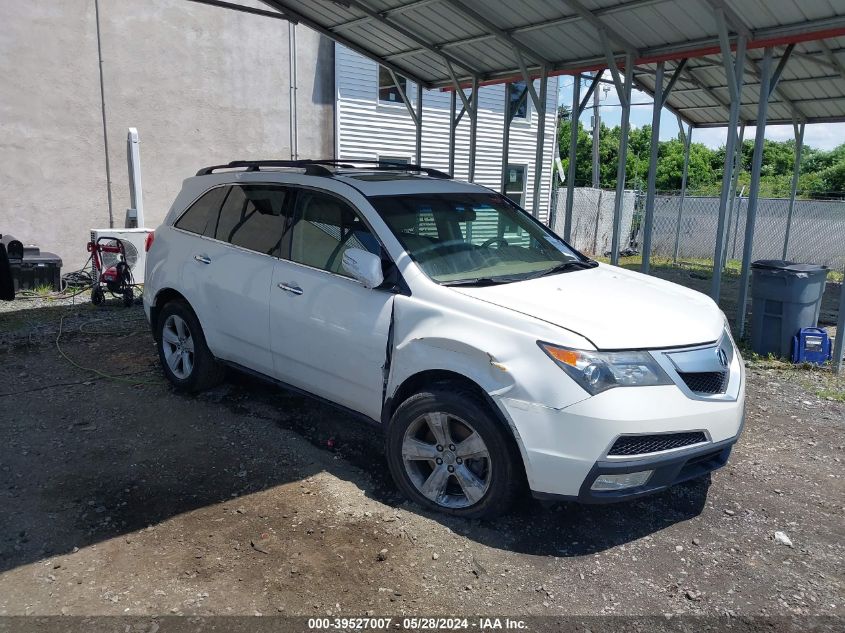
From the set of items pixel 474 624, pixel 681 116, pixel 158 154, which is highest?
pixel 681 116

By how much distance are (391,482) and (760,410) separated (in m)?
3.45

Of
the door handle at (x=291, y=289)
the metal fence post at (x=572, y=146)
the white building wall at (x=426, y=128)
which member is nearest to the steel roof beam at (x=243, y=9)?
the metal fence post at (x=572, y=146)

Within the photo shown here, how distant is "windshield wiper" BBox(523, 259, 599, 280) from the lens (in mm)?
4250

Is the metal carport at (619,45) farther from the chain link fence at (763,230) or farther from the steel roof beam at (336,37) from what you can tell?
the chain link fence at (763,230)

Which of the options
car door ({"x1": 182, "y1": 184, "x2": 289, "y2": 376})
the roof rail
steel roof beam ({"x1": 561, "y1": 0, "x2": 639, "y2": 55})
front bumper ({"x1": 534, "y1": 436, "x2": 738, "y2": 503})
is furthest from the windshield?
steel roof beam ({"x1": 561, "y1": 0, "x2": 639, "y2": 55})

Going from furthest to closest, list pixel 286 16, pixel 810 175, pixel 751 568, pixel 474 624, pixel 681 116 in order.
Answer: pixel 810 175
pixel 681 116
pixel 286 16
pixel 751 568
pixel 474 624

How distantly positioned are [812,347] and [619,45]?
13.4 feet

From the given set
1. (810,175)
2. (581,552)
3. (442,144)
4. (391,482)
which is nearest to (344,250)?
(391,482)

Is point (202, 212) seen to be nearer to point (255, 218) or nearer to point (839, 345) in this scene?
point (255, 218)

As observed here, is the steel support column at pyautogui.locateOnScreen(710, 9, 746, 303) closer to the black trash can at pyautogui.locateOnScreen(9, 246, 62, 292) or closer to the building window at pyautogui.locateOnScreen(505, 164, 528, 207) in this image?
the black trash can at pyautogui.locateOnScreen(9, 246, 62, 292)

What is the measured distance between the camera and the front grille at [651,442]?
3279 millimetres

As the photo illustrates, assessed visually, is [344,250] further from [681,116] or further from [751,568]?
[681,116]

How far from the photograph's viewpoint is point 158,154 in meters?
12.6

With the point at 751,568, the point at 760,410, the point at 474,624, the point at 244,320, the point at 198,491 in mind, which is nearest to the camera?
the point at 474,624
